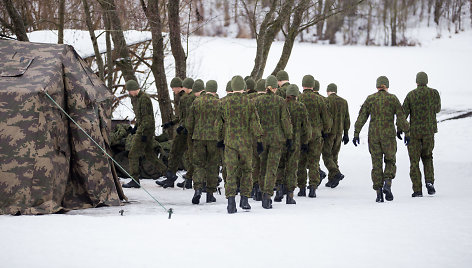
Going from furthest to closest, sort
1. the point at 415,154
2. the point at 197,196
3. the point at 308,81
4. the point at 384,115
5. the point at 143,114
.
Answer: the point at 143,114, the point at 308,81, the point at 415,154, the point at 384,115, the point at 197,196

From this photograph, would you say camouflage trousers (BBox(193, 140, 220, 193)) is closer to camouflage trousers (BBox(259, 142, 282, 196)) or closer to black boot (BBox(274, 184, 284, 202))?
camouflage trousers (BBox(259, 142, 282, 196))

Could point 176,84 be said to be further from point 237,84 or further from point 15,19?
point 15,19

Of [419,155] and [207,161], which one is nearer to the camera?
[207,161]

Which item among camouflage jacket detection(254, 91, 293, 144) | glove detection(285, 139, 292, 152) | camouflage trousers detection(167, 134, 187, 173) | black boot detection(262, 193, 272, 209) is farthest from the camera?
camouflage trousers detection(167, 134, 187, 173)

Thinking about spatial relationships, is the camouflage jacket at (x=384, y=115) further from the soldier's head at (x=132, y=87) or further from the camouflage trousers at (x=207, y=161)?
the soldier's head at (x=132, y=87)

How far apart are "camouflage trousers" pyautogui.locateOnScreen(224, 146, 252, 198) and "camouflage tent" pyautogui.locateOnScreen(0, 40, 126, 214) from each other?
188 cm

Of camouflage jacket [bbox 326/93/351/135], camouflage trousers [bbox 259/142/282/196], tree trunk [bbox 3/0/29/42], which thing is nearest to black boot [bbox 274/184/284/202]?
camouflage trousers [bbox 259/142/282/196]

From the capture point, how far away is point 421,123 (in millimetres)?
11539

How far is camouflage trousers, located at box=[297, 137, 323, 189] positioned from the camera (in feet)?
39.8

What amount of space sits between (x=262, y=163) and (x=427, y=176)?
3.08 m

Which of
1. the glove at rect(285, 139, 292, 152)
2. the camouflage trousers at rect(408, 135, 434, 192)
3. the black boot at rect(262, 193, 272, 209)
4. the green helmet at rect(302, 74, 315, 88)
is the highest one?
the green helmet at rect(302, 74, 315, 88)

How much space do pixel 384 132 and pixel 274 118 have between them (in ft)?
6.29

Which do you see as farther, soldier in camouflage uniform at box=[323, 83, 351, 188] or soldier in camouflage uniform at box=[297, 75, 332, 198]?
soldier in camouflage uniform at box=[323, 83, 351, 188]

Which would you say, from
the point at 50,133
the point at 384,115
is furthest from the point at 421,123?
the point at 50,133
